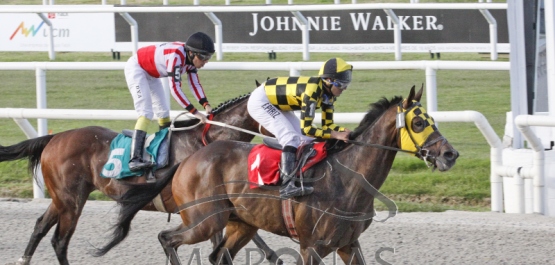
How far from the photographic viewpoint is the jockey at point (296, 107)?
4988 millimetres

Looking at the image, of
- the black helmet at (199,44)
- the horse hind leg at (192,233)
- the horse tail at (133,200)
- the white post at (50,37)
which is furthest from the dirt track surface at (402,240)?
the white post at (50,37)

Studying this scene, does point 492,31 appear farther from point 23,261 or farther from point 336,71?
point 23,261

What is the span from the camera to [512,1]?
7453 mm

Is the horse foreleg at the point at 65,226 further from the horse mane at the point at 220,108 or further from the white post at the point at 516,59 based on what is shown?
the white post at the point at 516,59

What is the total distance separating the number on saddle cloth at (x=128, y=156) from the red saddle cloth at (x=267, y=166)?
1010 mm

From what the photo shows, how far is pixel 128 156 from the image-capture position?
5.91m

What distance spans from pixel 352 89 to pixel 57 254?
6399 mm

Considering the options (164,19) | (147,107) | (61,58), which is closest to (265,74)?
(164,19)

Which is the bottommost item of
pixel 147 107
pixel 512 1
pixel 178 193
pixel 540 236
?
pixel 540 236

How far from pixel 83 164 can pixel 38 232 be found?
53 cm

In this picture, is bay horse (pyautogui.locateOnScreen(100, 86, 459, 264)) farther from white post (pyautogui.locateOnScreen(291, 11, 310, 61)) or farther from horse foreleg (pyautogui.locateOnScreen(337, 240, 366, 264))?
white post (pyautogui.locateOnScreen(291, 11, 310, 61))

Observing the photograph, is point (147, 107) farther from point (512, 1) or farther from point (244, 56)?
point (244, 56)

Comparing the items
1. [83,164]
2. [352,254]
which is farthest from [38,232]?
[352,254]

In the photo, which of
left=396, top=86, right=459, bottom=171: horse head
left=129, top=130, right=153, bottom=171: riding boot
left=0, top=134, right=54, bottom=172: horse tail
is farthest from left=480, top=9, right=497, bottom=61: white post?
left=396, top=86, right=459, bottom=171: horse head
